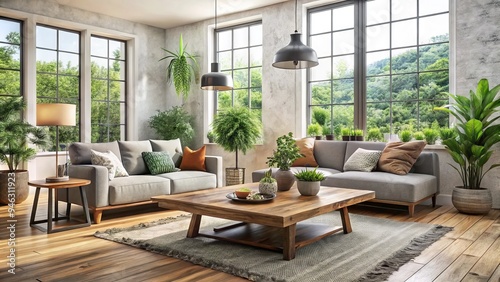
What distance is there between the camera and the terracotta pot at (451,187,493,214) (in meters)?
4.27

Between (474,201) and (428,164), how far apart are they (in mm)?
666

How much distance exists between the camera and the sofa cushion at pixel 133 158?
489cm

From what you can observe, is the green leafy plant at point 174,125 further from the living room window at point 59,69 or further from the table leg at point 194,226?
the table leg at point 194,226

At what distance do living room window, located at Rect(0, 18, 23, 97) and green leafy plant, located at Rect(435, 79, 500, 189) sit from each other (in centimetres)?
599

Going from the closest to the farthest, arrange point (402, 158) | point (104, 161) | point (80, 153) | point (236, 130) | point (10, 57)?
point (104, 161) → point (80, 153) → point (402, 158) → point (10, 57) → point (236, 130)

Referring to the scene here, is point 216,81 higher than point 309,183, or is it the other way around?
point 216,81

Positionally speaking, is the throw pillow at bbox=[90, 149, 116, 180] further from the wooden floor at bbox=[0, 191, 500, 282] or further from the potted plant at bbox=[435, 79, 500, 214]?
the potted plant at bbox=[435, 79, 500, 214]

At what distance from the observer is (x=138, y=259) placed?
9.30 feet

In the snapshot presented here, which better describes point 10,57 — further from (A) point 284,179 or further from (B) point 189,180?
(A) point 284,179

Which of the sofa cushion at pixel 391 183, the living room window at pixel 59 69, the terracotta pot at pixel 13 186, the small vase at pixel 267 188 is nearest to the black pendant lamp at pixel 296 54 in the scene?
the small vase at pixel 267 188

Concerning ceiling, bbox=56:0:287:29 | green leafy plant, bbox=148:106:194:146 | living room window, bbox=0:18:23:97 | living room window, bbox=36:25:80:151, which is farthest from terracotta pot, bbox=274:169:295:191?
living room window, bbox=0:18:23:97

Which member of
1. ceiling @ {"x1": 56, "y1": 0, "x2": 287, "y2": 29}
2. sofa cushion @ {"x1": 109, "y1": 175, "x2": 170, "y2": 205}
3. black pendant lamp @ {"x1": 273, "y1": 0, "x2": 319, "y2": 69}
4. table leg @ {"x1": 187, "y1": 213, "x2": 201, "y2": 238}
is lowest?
table leg @ {"x1": 187, "y1": 213, "x2": 201, "y2": 238}

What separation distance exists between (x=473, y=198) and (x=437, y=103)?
1.43m

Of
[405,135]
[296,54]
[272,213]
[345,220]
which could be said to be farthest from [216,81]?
[405,135]
